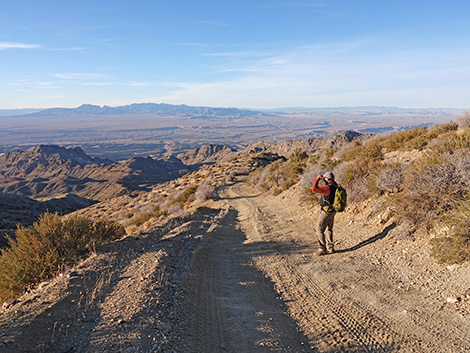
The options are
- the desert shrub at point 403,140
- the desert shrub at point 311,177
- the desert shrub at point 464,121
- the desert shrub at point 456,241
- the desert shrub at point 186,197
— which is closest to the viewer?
the desert shrub at point 456,241

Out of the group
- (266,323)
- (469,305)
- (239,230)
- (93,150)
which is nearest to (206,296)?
(266,323)

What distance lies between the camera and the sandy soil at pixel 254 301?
13.4ft

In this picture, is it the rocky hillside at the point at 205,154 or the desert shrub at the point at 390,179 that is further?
the rocky hillside at the point at 205,154

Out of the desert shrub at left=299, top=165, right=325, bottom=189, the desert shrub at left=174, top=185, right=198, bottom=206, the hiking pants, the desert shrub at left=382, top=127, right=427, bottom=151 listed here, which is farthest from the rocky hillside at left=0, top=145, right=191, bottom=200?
the hiking pants

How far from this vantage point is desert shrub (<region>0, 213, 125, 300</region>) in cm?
663

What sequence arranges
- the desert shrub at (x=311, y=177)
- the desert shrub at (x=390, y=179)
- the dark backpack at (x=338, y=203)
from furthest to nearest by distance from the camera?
1. the desert shrub at (x=311, y=177)
2. the desert shrub at (x=390, y=179)
3. the dark backpack at (x=338, y=203)

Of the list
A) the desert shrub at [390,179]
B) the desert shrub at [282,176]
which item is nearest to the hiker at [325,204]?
the desert shrub at [390,179]

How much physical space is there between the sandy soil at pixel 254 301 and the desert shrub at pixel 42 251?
73 cm

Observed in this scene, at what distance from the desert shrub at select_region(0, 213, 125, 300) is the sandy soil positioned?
726mm

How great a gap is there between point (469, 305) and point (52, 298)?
6891mm

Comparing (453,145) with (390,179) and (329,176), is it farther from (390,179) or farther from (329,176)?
(329,176)

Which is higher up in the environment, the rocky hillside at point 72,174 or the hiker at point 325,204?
the hiker at point 325,204

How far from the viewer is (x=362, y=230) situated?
28.1 feet

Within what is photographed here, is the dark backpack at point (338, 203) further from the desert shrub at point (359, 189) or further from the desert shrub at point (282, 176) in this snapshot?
the desert shrub at point (282, 176)
